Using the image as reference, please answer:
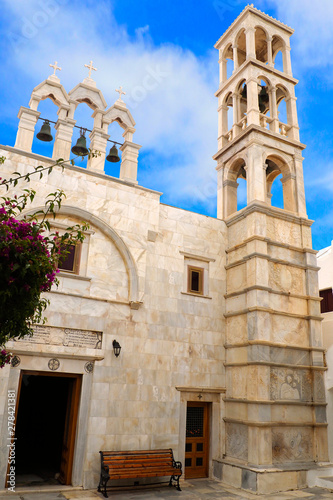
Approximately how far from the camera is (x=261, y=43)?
17.3 metres

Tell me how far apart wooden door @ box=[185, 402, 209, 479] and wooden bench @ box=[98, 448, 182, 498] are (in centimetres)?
95

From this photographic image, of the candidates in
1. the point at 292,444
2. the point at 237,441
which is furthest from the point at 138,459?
the point at 292,444

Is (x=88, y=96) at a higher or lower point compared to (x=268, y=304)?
higher

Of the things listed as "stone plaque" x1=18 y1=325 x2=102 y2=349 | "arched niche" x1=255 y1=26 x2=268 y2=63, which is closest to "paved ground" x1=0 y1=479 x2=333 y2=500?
"stone plaque" x1=18 y1=325 x2=102 y2=349

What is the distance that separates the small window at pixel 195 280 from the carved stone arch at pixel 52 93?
6414mm

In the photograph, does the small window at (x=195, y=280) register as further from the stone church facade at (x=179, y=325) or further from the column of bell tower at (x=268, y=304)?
the column of bell tower at (x=268, y=304)

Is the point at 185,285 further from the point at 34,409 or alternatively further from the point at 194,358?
the point at 34,409

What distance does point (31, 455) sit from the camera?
566 inches

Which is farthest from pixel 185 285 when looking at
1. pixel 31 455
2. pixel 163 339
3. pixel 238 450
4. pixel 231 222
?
pixel 31 455

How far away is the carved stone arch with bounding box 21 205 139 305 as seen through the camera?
38.0ft

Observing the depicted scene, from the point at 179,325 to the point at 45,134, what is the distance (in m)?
6.76

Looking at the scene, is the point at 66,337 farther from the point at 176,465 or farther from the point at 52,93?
the point at 52,93

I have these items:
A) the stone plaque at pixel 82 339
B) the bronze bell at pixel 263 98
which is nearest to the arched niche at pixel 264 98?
the bronze bell at pixel 263 98

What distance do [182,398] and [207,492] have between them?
245cm
